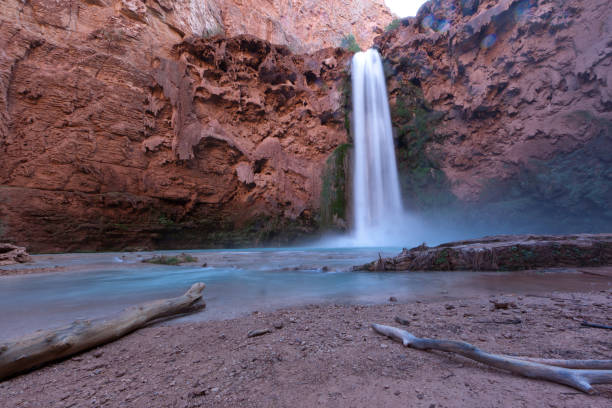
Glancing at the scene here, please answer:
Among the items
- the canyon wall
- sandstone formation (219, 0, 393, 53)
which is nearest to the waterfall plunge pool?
the canyon wall

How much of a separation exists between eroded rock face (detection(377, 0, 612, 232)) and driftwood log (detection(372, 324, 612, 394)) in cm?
1442

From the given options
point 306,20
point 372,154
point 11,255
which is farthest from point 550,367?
point 306,20

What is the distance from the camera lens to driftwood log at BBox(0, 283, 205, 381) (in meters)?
1.22

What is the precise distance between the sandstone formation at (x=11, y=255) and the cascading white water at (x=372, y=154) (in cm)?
1360

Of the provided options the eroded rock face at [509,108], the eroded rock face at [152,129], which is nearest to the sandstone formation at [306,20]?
the eroded rock face at [152,129]

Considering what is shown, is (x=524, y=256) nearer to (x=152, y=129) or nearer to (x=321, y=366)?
(x=321, y=366)

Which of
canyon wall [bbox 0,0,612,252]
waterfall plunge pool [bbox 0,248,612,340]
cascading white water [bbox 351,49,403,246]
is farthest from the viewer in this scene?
cascading white water [bbox 351,49,403,246]

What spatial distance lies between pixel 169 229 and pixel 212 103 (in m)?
7.36

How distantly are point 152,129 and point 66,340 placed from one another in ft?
47.1

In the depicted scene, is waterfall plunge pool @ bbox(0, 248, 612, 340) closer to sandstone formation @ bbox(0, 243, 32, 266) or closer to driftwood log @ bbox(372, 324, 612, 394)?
driftwood log @ bbox(372, 324, 612, 394)

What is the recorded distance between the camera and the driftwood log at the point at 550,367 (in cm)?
92

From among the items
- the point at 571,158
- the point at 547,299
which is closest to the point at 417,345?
the point at 547,299

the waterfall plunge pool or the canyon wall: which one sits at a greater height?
the canyon wall

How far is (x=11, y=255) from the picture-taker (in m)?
6.37
